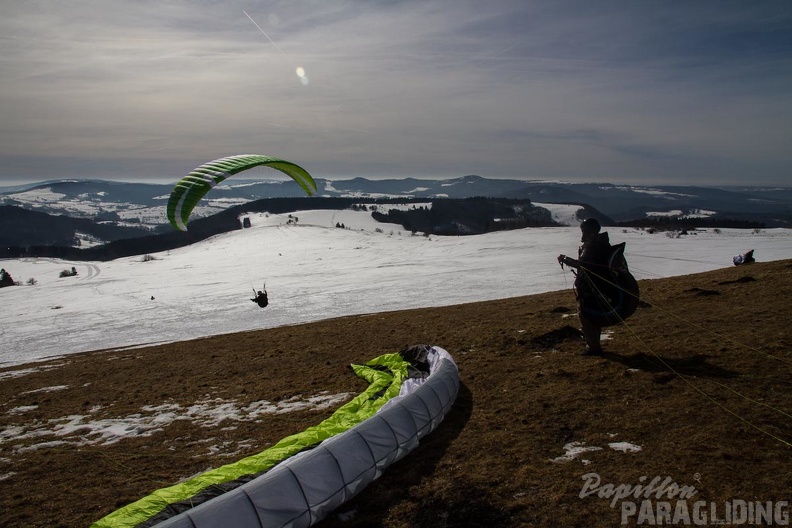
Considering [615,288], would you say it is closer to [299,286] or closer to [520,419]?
[520,419]

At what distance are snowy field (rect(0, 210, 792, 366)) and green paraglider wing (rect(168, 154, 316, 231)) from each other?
2182 cm

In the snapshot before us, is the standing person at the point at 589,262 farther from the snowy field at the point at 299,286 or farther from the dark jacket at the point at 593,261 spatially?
the snowy field at the point at 299,286

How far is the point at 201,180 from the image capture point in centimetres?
1473

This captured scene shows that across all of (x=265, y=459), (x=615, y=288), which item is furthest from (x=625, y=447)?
(x=265, y=459)

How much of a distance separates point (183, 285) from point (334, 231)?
293 ft

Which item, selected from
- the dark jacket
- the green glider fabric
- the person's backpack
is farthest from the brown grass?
the dark jacket

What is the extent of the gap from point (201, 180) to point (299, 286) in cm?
4841

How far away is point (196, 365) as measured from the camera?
1862 centimetres

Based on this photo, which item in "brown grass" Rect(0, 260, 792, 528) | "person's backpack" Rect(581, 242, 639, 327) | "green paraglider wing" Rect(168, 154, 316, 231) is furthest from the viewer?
"green paraglider wing" Rect(168, 154, 316, 231)

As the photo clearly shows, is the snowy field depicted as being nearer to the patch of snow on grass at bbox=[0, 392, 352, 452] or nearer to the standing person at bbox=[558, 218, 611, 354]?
the patch of snow on grass at bbox=[0, 392, 352, 452]

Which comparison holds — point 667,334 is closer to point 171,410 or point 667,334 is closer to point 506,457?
point 506,457

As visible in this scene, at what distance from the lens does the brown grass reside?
20.5 ft

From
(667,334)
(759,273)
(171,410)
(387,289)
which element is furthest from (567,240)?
(171,410)

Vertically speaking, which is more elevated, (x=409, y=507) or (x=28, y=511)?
(x=409, y=507)
